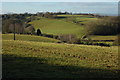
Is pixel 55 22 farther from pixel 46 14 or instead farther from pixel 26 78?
pixel 26 78

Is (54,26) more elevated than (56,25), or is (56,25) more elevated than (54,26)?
(56,25)

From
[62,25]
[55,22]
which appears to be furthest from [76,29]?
[55,22]

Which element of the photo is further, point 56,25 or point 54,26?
point 56,25

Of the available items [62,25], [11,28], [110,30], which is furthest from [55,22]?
[110,30]

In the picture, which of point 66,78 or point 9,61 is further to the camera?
point 9,61

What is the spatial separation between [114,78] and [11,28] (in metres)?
58.9

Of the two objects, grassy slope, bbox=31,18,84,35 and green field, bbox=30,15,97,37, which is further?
green field, bbox=30,15,97,37

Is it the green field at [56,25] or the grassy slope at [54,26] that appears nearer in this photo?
the grassy slope at [54,26]

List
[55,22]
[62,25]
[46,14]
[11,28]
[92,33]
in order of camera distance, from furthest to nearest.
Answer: [46,14], [55,22], [62,25], [11,28], [92,33]

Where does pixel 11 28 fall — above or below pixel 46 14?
below

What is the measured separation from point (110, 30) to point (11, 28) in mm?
34744

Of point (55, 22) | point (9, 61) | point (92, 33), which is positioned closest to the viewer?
point (9, 61)

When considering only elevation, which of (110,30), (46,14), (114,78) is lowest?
(114,78)

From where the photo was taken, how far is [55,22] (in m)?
100
